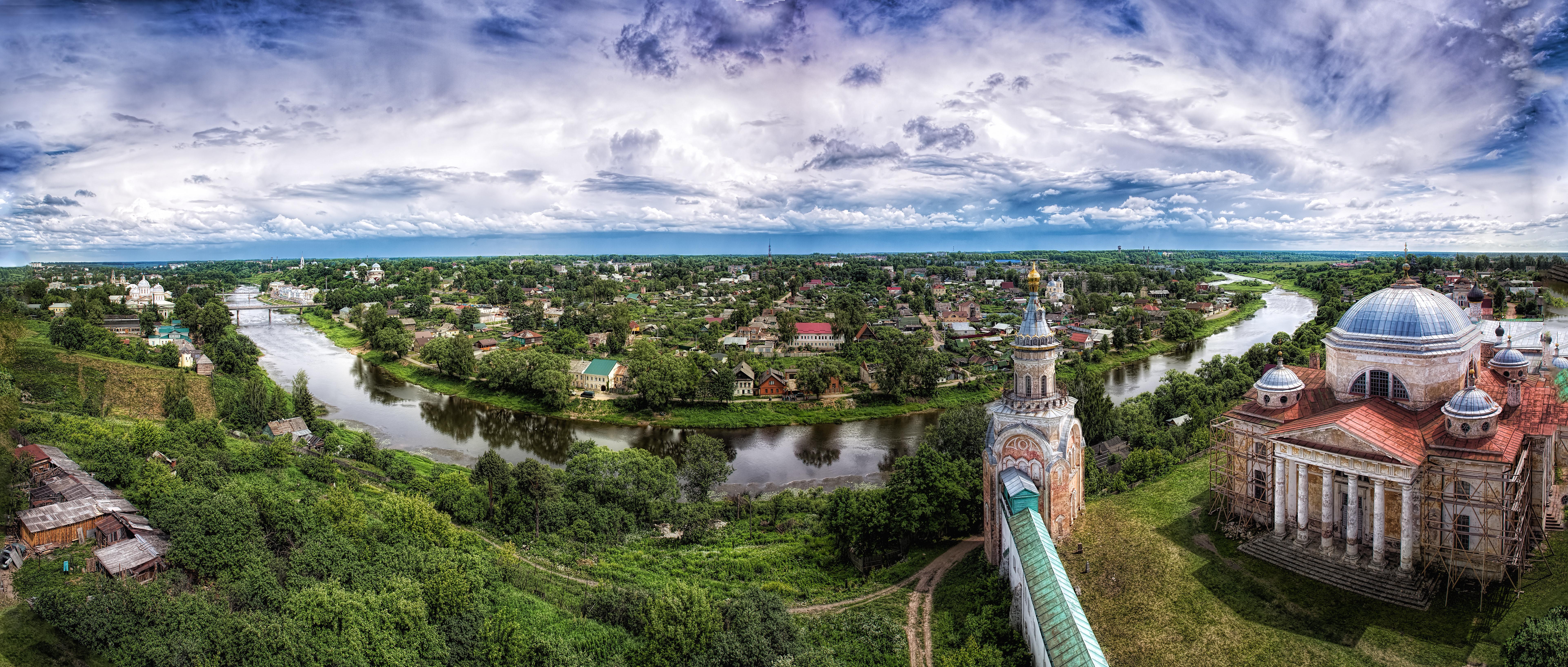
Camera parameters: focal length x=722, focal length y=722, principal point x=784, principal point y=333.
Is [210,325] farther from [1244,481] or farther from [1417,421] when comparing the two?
[1417,421]

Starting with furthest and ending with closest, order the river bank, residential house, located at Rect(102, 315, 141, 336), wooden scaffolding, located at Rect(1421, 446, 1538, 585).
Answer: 1. residential house, located at Rect(102, 315, 141, 336)
2. the river bank
3. wooden scaffolding, located at Rect(1421, 446, 1538, 585)

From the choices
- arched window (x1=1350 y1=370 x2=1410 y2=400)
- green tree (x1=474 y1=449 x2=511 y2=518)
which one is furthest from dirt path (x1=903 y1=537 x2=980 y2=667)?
green tree (x1=474 y1=449 x2=511 y2=518)

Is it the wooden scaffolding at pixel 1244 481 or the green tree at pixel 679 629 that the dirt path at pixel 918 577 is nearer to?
the green tree at pixel 679 629

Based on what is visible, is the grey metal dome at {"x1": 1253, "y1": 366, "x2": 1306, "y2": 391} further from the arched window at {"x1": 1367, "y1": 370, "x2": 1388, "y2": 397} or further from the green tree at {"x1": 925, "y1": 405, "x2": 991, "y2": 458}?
the green tree at {"x1": 925, "y1": 405, "x2": 991, "y2": 458}

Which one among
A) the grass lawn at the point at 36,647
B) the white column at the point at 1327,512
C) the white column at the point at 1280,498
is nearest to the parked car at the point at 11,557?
the grass lawn at the point at 36,647

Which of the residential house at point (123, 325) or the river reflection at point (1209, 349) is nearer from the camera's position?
the river reflection at point (1209, 349)

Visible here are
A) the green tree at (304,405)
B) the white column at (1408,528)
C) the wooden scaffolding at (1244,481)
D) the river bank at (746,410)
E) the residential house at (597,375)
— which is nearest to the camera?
the white column at (1408,528)
